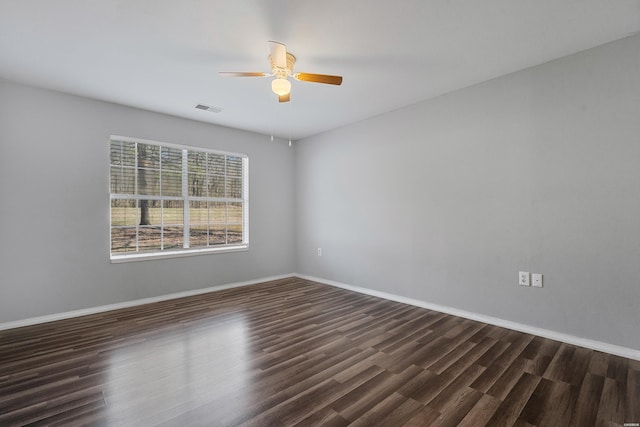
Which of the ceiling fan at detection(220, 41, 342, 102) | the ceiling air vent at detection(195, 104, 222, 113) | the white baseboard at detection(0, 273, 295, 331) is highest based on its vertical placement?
the ceiling air vent at detection(195, 104, 222, 113)

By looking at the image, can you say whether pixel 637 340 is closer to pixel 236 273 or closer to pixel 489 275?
pixel 489 275

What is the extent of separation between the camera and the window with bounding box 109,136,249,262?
3777mm

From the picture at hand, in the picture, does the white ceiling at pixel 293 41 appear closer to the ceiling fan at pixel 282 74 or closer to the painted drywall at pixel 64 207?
the ceiling fan at pixel 282 74

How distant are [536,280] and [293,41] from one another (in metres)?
3.15

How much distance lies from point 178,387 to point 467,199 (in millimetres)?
3252

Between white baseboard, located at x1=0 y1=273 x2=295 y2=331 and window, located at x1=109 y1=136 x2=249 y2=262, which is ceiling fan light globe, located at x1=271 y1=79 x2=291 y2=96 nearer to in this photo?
window, located at x1=109 y1=136 x2=249 y2=262

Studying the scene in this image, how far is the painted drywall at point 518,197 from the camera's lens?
7.79ft

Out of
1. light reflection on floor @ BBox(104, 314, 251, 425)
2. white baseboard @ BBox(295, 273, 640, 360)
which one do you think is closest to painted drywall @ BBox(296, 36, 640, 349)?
white baseboard @ BBox(295, 273, 640, 360)

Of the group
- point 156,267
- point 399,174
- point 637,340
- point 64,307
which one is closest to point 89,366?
point 64,307

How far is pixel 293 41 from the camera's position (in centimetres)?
237

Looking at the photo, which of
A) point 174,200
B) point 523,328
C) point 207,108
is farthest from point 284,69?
→ point 523,328

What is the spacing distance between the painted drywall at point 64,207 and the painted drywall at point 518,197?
2970 millimetres

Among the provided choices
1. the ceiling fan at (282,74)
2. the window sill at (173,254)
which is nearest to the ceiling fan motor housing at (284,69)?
the ceiling fan at (282,74)

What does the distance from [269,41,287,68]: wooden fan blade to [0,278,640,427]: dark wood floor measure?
7.99 feet
